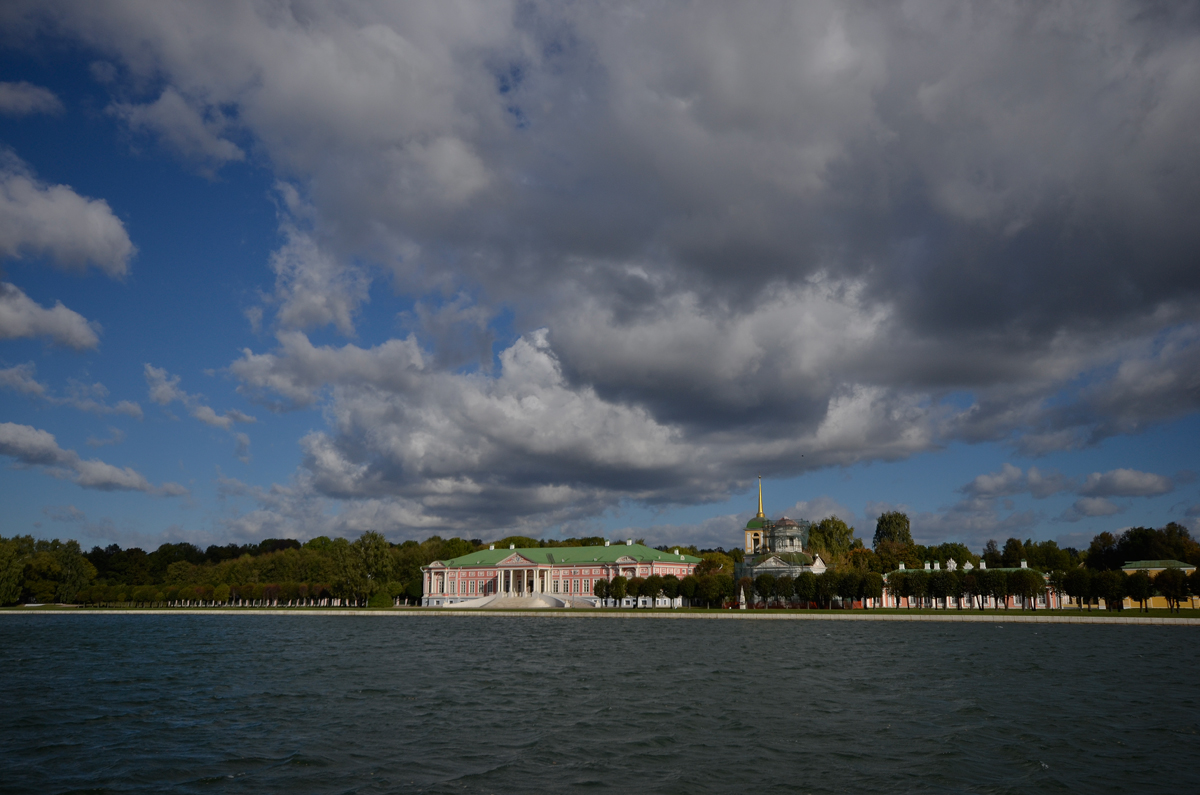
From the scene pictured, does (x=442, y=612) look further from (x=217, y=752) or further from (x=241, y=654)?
(x=217, y=752)

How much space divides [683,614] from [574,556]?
131 feet

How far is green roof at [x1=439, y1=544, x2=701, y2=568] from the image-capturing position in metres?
120

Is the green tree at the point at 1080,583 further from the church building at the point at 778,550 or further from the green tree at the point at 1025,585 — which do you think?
the church building at the point at 778,550

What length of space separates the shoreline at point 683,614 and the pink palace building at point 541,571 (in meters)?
14.5

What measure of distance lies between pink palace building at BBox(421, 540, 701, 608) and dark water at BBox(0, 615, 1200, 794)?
67.2 m

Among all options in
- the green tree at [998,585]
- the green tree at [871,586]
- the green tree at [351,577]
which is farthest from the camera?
the green tree at [351,577]

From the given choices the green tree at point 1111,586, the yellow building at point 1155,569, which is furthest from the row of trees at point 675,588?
the yellow building at point 1155,569

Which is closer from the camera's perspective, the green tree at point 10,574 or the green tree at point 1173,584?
the green tree at point 1173,584

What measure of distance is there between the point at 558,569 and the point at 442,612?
73.4ft

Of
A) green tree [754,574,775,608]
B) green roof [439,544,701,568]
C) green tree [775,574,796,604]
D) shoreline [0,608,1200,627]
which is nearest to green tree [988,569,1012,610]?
shoreline [0,608,1200,627]

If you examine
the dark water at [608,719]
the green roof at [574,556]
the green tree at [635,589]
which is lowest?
the dark water at [608,719]

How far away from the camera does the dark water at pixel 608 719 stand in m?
18.2

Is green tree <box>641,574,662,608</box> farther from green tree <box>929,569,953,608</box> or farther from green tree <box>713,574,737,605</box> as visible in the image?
green tree <box>929,569,953,608</box>

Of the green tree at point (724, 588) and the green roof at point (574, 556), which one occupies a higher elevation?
the green roof at point (574, 556)
